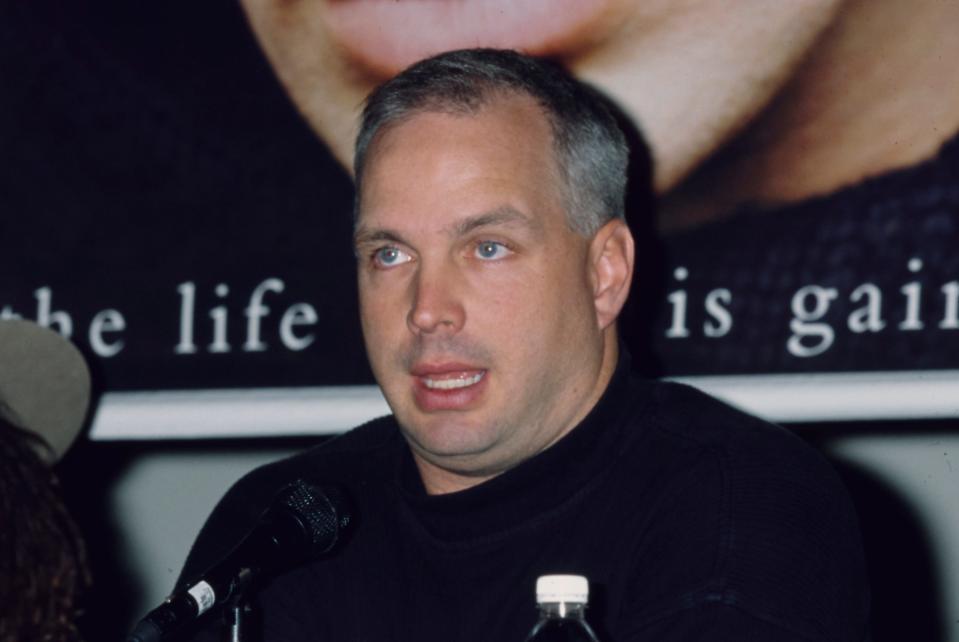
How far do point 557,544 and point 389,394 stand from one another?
28 centimetres

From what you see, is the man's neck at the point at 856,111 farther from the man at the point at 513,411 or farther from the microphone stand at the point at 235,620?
Result: the microphone stand at the point at 235,620

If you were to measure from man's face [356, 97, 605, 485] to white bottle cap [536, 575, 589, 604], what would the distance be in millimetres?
577

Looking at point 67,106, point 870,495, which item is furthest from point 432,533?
point 67,106

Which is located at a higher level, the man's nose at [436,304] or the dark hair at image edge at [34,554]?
the man's nose at [436,304]

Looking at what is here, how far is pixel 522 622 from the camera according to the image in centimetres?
177

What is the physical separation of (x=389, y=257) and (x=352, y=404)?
758 mm

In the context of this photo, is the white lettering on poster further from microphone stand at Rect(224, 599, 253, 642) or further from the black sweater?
microphone stand at Rect(224, 599, 253, 642)

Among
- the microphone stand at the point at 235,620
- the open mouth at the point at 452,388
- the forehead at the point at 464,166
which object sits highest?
the forehead at the point at 464,166

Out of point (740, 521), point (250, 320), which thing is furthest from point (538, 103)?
point (250, 320)

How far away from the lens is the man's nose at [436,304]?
1.80 meters

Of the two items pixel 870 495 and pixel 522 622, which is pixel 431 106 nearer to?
pixel 522 622

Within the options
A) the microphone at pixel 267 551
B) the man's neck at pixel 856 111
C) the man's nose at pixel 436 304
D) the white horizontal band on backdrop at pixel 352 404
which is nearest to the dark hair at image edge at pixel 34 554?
the microphone at pixel 267 551

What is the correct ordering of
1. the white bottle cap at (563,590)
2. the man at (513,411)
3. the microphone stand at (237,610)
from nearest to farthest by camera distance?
the white bottle cap at (563,590) → the microphone stand at (237,610) → the man at (513,411)

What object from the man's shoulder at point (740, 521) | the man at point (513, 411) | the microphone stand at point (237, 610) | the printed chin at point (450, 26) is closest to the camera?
the microphone stand at point (237, 610)
